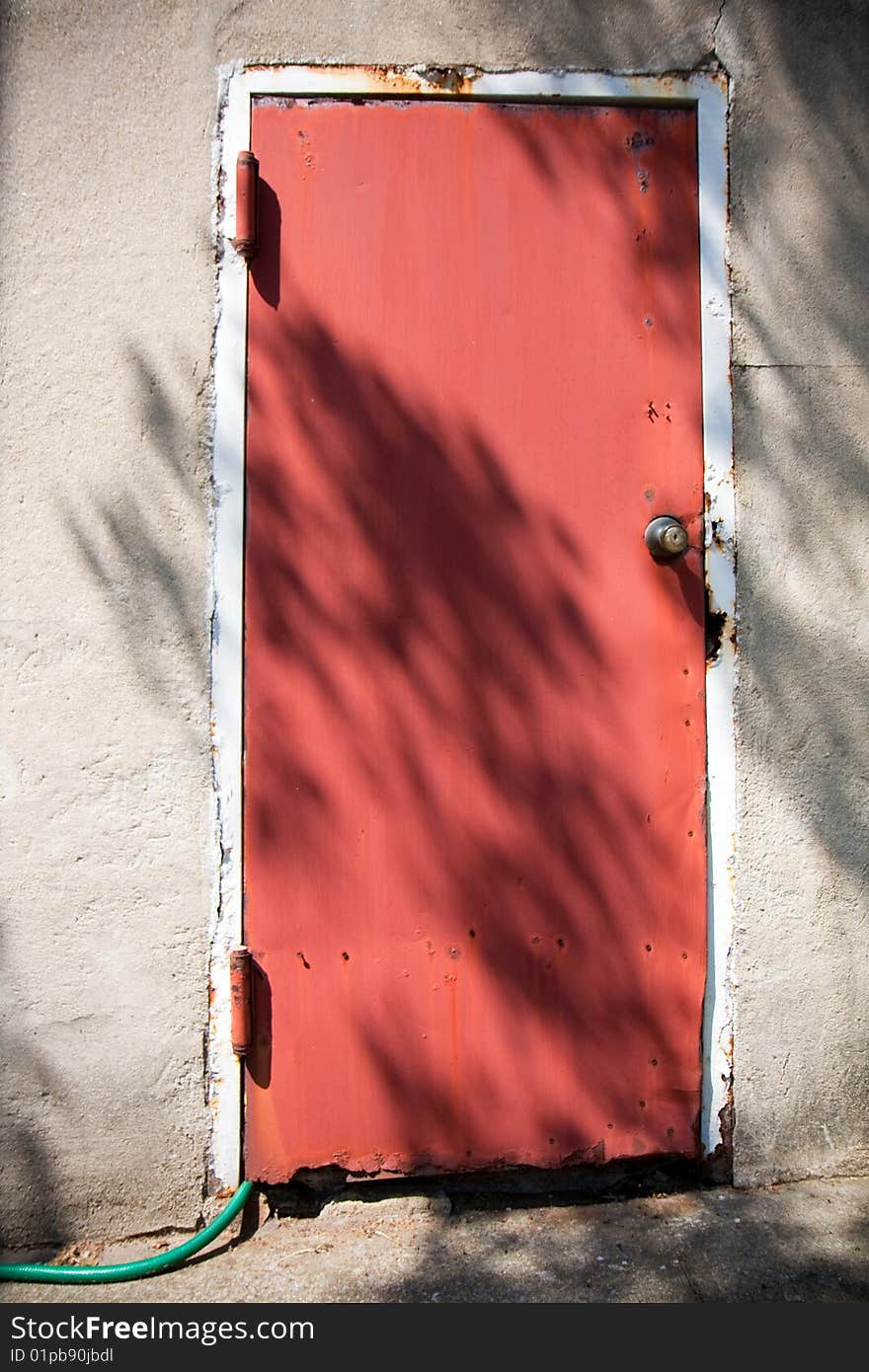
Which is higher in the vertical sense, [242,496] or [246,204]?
[246,204]

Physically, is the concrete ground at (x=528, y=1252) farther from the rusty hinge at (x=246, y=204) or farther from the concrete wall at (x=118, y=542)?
the rusty hinge at (x=246, y=204)

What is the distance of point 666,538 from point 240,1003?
146 centimetres

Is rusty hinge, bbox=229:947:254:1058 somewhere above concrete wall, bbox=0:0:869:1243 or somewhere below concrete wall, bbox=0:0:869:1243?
below

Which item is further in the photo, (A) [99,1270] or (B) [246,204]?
(B) [246,204]

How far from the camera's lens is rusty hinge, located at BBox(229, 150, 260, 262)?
2332 millimetres

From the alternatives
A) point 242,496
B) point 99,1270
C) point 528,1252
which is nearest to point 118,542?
point 242,496

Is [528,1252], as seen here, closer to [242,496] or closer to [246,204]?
[242,496]

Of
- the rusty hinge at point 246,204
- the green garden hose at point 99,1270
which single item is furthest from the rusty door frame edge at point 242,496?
the green garden hose at point 99,1270

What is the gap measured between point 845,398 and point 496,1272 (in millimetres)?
2204

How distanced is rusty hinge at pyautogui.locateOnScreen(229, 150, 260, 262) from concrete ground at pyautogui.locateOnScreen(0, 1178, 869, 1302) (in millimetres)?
2246

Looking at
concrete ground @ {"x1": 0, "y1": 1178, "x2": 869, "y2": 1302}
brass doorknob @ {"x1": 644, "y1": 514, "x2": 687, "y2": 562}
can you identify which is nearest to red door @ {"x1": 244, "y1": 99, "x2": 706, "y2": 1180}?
brass doorknob @ {"x1": 644, "y1": 514, "x2": 687, "y2": 562}

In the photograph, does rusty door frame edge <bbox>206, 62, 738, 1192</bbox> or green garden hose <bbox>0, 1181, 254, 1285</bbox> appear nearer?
green garden hose <bbox>0, 1181, 254, 1285</bbox>

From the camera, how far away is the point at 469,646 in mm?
2391

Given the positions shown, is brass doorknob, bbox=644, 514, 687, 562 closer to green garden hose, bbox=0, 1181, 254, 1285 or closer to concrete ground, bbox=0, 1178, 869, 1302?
concrete ground, bbox=0, 1178, 869, 1302
